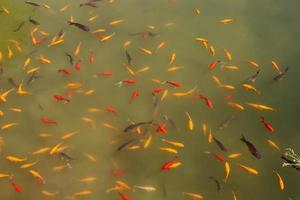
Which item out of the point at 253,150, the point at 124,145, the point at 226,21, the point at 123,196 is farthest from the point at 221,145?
the point at 226,21

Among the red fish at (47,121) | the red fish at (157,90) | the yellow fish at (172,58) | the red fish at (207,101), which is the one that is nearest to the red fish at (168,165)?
the red fish at (207,101)

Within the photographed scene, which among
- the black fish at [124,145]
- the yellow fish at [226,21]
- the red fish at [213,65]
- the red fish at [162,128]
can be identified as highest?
the yellow fish at [226,21]

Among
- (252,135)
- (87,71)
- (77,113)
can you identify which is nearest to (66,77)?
(87,71)

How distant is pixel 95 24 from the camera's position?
5.74 m

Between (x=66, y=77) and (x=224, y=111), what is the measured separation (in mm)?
1977

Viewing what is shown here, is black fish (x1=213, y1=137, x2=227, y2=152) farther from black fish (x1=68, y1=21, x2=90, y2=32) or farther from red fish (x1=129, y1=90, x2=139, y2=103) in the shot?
black fish (x1=68, y1=21, x2=90, y2=32)

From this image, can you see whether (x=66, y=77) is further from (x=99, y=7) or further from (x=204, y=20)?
(x=204, y=20)

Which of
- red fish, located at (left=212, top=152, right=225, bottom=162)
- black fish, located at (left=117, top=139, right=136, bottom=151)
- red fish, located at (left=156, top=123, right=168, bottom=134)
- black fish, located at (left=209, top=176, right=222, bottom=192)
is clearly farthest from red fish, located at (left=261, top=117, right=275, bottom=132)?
black fish, located at (left=117, top=139, right=136, bottom=151)

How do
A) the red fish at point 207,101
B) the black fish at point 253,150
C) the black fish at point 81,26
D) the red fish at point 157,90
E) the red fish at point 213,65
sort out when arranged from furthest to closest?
the black fish at point 81,26 → the red fish at point 213,65 → the red fish at point 157,90 → the red fish at point 207,101 → the black fish at point 253,150

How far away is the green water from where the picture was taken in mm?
4148

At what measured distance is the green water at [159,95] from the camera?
415cm

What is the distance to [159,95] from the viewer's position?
4875 mm

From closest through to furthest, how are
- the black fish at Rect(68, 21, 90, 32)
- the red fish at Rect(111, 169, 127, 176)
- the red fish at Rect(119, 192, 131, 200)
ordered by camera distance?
the red fish at Rect(119, 192, 131, 200), the red fish at Rect(111, 169, 127, 176), the black fish at Rect(68, 21, 90, 32)

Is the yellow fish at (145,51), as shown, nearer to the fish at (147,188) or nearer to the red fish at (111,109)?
the red fish at (111,109)
